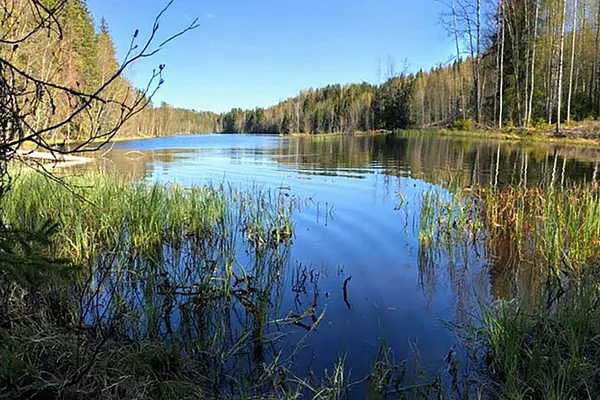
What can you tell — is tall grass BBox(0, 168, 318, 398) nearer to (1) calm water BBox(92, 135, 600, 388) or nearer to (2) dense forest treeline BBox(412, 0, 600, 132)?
(1) calm water BBox(92, 135, 600, 388)

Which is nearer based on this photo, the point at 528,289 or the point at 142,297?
the point at 142,297

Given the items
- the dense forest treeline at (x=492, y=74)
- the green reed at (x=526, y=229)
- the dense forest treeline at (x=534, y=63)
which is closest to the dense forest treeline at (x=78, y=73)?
the dense forest treeline at (x=492, y=74)

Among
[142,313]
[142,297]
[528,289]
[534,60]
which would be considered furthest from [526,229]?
[534,60]

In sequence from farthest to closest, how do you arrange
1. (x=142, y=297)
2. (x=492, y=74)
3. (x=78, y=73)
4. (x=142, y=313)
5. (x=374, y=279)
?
(x=492, y=74) < (x=78, y=73) < (x=374, y=279) < (x=142, y=297) < (x=142, y=313)

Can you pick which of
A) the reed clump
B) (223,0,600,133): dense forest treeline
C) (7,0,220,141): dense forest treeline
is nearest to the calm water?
the reed clump

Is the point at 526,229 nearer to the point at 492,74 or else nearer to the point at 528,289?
the point at 528,289

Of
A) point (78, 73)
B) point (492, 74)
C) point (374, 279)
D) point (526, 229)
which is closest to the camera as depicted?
point (374, 279)

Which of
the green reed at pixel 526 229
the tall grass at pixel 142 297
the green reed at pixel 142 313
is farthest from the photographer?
the green reed at pixel 526 229

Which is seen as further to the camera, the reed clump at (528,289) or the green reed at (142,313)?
the reed clump at (528,289)

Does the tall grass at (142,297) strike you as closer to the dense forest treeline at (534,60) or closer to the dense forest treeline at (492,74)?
the dense forest treeline at (492,74)

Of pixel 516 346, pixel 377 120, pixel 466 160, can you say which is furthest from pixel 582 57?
pixel 516 346

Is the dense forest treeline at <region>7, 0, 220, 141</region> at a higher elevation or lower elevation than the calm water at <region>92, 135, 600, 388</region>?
higher

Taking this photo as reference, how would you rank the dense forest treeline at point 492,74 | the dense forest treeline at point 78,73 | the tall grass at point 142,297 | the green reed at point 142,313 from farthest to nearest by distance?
1. the dense forest treeline at point 492,74
2. the tall grass at point 142,297
3. the green reed at point 142,313
4. the dense forest treeline at point 78,73

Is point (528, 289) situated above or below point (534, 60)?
below
